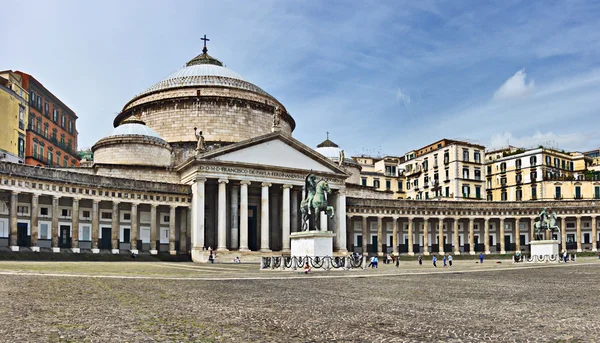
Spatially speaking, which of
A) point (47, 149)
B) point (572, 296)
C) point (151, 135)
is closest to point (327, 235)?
point (572, 296)

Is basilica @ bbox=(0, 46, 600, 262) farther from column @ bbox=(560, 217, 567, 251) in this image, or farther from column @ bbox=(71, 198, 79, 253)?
column @ bbox=(560, 217, 567, 251)

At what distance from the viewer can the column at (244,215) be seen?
55.2 metres

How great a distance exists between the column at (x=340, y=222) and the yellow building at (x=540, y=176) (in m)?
42.4

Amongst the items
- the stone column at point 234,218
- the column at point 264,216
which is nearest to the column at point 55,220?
the stone column at point 234,218

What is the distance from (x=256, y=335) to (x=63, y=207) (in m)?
46.1

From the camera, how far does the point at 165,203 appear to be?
5531 cm

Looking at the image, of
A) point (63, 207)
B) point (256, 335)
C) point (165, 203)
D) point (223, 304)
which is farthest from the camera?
point (165, 203)

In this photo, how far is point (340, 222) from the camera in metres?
62.4

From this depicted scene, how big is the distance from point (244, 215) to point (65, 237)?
638 inches

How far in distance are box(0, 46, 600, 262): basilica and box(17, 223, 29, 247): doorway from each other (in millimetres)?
83

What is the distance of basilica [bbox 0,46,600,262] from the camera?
50.4 metres

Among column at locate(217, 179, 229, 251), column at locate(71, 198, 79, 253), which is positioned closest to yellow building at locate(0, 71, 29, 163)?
column at locate(71, 198, 79, 253)

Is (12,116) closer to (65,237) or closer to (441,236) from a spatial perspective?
(65,237)

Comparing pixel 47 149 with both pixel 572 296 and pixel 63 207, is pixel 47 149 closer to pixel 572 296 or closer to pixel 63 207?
pixel 63 207
